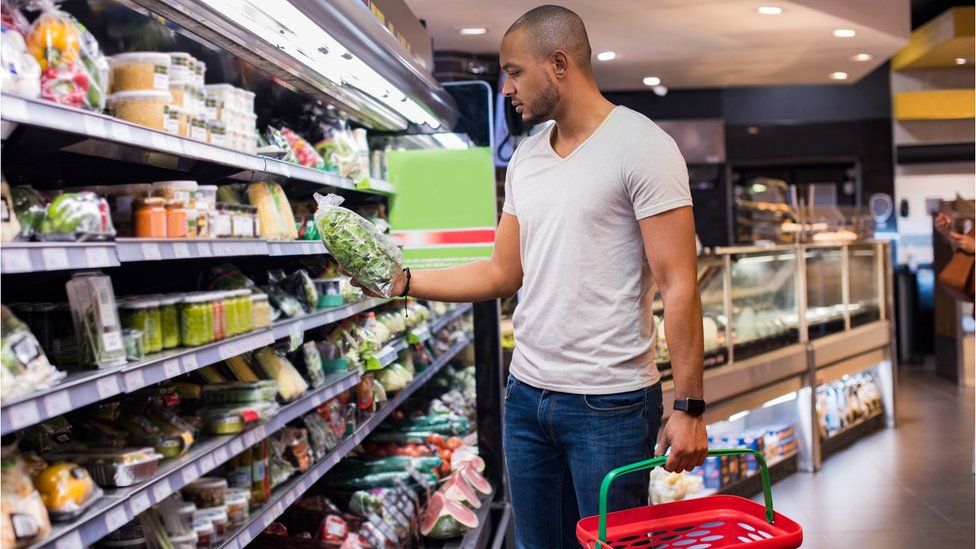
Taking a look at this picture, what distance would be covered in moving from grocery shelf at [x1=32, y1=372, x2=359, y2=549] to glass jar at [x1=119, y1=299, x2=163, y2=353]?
0.27m

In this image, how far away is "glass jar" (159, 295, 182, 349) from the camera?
2.25m

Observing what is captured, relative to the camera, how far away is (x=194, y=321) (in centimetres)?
232

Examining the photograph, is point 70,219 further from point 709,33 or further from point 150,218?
point 709,33

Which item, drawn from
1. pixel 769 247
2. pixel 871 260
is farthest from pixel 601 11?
pixel 871 260

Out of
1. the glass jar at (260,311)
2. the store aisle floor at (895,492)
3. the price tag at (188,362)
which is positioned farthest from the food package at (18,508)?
the store aisle floor at (895,492)

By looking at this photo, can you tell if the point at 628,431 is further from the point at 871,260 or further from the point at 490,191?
the point at 871,260

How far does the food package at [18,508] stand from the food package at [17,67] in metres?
0.63

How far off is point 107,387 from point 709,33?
6935mm

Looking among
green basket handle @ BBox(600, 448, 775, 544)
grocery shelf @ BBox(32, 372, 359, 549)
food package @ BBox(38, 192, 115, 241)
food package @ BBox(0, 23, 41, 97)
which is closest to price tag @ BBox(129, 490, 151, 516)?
grocery shelf @ BBox(32, 372, 359, 549)

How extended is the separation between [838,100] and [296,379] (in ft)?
34.4

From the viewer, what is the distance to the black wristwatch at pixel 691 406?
2170 millimetres

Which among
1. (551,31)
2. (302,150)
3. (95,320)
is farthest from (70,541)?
(302,150)

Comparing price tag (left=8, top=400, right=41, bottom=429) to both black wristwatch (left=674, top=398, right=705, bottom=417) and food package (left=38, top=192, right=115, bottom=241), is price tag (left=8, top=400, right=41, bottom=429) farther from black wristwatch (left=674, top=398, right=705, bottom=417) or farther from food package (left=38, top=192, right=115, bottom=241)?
black wristwatch (left=674, top=398, right=705, bottom=417)

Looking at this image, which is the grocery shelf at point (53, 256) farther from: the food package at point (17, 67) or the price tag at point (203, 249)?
the price tag at point (203, 249)
